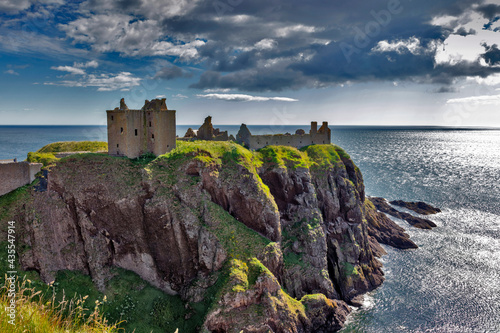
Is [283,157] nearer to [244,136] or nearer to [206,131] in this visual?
[244,136]

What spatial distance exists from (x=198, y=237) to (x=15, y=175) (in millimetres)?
26690

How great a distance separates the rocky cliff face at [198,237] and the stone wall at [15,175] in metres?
2.35

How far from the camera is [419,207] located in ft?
354

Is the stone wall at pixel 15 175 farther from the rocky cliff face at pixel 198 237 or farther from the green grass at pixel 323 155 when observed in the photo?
the green grass at pixel 323 155

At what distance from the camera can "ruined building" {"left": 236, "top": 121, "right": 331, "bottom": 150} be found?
7631cm

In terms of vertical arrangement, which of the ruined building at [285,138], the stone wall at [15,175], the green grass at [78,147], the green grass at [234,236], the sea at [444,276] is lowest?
the sea at [444,276]

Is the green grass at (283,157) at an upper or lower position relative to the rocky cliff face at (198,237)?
upper

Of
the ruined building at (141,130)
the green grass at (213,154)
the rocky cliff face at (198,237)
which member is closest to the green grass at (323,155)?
the rocky cliff face at (198,237)

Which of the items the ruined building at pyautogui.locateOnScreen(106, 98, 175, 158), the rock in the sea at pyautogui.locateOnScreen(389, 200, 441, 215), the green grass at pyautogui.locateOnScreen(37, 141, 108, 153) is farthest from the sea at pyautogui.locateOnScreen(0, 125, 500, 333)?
the green grass at pyautogui.locateOnScreen(37, 141, 108, 153)

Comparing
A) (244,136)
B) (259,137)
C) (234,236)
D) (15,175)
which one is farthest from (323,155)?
(15,175)

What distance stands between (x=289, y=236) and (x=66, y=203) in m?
38.5

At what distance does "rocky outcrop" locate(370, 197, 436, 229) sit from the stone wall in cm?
9492

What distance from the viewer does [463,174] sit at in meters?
165

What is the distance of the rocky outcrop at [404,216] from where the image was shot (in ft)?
305
